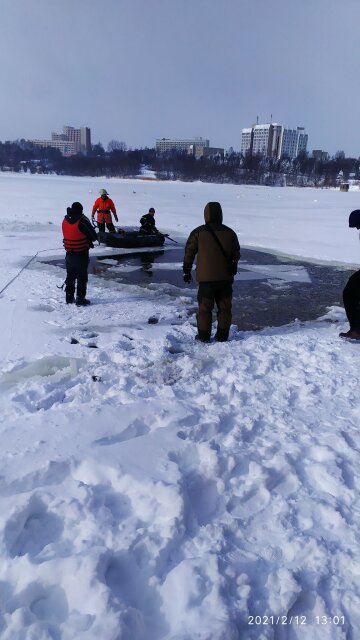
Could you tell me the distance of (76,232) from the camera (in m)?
6.31

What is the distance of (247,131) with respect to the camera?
198m

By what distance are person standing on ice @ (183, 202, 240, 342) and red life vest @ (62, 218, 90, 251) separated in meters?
1.85

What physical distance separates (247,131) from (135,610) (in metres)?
214

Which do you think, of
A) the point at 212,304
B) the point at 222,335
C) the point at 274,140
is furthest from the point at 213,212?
the point at 274,140

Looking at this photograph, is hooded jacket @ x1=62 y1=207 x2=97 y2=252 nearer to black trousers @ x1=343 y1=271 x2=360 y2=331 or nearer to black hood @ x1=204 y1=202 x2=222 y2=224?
black hood @ x1=204 y1=202 x2=222 y2=224

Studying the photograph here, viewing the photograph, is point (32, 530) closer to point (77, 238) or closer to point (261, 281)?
point (77, 238)

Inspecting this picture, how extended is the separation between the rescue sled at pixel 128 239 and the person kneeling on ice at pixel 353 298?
7547 mm

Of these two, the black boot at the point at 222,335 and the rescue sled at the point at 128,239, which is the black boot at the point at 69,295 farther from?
the rescue sled at the point at 128,239

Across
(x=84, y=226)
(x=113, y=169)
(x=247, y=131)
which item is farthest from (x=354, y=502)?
(x=247, y=131)

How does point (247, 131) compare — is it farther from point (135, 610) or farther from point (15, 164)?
point (135, 610)

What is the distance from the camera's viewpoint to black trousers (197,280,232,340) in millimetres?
5160

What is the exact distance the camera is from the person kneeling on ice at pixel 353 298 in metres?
5.13

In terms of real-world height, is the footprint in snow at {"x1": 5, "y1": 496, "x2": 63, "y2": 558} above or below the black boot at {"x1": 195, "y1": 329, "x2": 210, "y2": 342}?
below

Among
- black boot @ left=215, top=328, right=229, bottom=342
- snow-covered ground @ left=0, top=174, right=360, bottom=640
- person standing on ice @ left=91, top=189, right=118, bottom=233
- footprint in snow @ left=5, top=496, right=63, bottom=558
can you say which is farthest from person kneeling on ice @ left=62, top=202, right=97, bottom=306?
person standing on ice @ left=91, top=189, right=118, bottom=233
